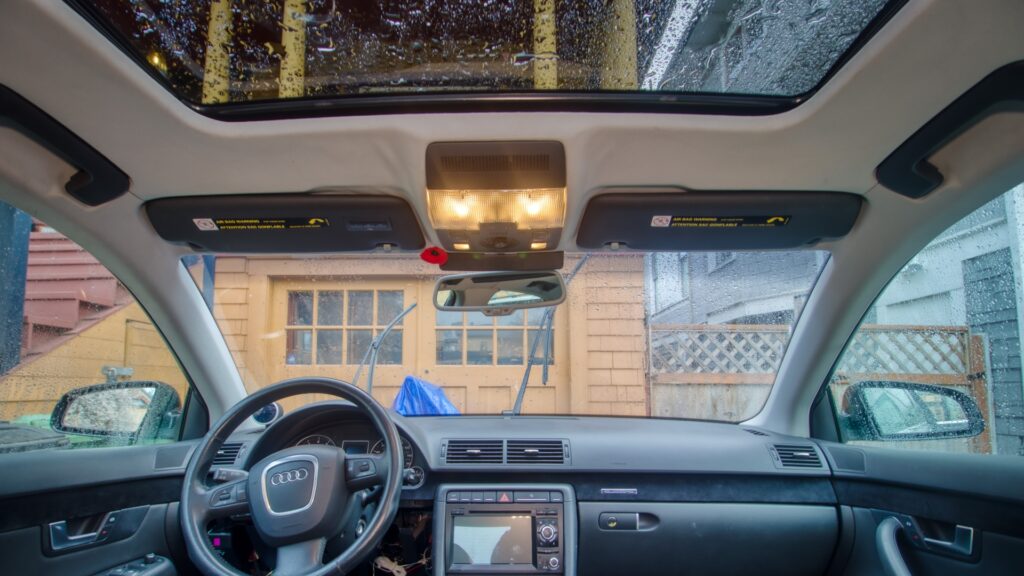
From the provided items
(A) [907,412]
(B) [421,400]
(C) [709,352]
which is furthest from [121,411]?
(A) [907,412]

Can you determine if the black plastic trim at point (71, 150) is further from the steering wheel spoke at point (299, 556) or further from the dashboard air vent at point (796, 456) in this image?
the dashboard air vent at point (796, 456)

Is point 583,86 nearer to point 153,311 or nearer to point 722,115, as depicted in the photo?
point 722,115

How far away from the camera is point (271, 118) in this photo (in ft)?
6.41

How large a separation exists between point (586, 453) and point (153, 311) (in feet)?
7.14

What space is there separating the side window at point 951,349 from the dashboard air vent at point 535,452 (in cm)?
144

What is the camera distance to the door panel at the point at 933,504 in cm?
196

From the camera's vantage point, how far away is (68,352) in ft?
8.29

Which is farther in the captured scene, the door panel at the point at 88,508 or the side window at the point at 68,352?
the side window at the point at 68,352

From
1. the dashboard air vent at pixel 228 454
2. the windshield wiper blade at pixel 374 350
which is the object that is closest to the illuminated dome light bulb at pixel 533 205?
the windshield wiper blade at pixel 374 350

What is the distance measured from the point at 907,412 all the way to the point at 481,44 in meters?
2.53

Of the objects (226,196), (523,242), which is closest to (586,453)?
(523,242)

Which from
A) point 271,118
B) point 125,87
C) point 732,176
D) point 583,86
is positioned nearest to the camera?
point 125,87

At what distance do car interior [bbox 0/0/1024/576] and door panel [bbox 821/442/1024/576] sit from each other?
0.02 m

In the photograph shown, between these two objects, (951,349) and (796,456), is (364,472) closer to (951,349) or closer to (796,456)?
(796,456)
